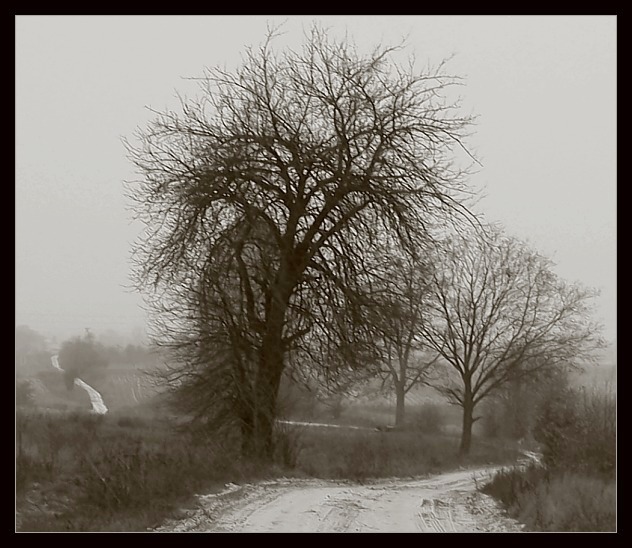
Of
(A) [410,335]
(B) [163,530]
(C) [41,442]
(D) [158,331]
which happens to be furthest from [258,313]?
(B) [163,530]

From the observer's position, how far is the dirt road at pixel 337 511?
10805 millimetres

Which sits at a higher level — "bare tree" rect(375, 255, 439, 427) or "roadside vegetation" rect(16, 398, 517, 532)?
"bare tree" rect(375, 255, 439, 427)

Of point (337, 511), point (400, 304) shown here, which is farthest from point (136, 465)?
point (400, 304)

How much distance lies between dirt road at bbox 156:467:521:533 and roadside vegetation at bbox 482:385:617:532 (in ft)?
1.46

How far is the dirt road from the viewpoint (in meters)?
10.8

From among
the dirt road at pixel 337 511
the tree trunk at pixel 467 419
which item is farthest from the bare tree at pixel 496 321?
the dirt road at pixel 337 511

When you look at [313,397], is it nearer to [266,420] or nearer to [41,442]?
[266,420]

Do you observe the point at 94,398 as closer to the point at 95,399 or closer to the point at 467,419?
the point at 95,399

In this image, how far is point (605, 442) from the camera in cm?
1220

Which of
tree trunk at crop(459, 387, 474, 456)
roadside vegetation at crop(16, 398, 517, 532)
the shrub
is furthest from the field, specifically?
tree trunk at crop(459, 387, 474, 456)

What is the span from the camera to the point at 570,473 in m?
12.4

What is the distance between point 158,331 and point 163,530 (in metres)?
7.10

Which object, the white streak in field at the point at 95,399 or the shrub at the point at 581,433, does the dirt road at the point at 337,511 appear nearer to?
the shrub at the point at 581,433

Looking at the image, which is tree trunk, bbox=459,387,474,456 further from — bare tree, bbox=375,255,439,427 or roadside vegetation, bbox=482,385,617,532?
roadside vegetation, bbox=482,385,617,532
